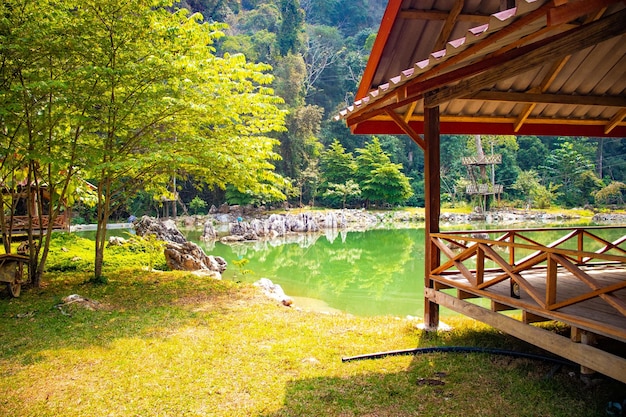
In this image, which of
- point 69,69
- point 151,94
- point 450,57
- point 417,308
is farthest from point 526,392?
point 69,69

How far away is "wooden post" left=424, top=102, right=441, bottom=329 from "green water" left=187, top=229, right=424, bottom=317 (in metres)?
3.18

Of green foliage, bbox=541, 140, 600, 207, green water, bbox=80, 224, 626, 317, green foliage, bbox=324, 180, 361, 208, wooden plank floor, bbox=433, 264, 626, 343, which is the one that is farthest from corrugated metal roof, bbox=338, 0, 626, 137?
green foliage, bbox=541, 140, 600, 207

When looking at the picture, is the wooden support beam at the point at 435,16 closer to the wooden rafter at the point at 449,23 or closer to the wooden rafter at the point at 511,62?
the wooden rafter at the point at 449,23

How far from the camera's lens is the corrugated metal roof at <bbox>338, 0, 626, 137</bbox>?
2.65 m

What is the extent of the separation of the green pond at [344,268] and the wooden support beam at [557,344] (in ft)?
13.3

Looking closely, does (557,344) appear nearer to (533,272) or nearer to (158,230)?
(533,272)

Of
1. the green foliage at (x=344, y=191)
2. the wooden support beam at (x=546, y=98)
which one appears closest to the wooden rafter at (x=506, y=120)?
the wooden support beam at (x=546, y=98)

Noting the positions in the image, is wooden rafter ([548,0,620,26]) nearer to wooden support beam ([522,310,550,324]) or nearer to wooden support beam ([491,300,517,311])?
wooden support beam ([522,310,550,324])

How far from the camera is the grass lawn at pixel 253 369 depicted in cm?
312

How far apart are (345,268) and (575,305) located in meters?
10.4

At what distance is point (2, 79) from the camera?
613cm

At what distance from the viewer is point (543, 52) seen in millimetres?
3137

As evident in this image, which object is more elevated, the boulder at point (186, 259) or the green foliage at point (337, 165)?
the green foliage at point (337, 165)

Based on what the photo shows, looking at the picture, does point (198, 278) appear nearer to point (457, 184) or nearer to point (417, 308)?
point (417, 308)
